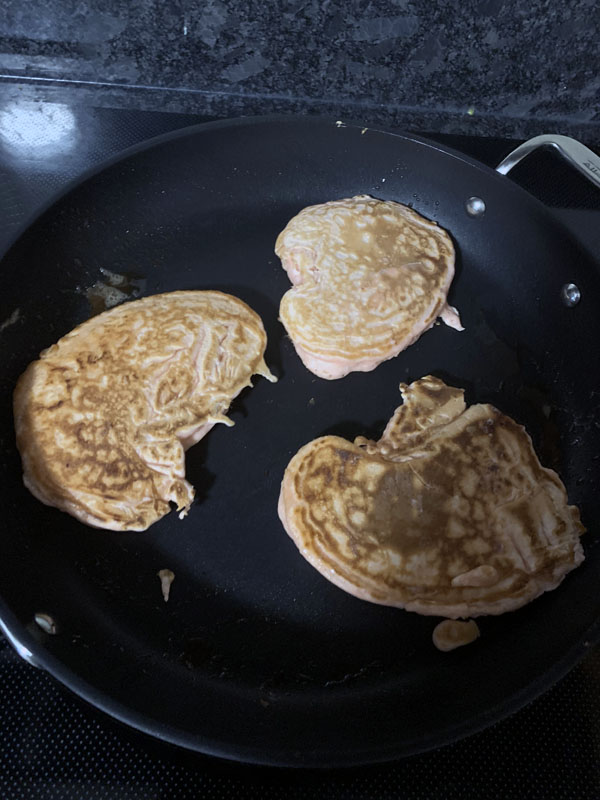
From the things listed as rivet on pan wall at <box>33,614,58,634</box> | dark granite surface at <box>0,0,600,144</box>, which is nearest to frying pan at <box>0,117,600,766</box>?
rivet on pan wall at <box>33,614,58,634</box>

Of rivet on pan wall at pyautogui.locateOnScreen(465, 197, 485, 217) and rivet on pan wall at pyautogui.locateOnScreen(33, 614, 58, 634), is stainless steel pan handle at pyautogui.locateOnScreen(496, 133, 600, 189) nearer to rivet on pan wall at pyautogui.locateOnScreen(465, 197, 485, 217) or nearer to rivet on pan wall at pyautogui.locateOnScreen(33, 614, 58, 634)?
rivet on pan wall at pyautogui.locateOnScreen(465, 197, 485, 217)

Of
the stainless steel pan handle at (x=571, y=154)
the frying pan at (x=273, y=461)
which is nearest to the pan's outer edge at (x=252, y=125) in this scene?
the frying pan at (x=273, y=461)

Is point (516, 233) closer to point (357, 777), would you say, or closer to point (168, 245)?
point (168, 245)

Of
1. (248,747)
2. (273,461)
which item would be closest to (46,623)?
(248,747)

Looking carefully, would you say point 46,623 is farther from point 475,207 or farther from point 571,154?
point 571,154

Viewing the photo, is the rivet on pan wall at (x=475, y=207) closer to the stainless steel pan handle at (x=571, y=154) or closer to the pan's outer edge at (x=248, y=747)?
the stainless steel pan handle at (x=571, y=154)

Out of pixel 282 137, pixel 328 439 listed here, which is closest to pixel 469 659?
pixel 328 439
